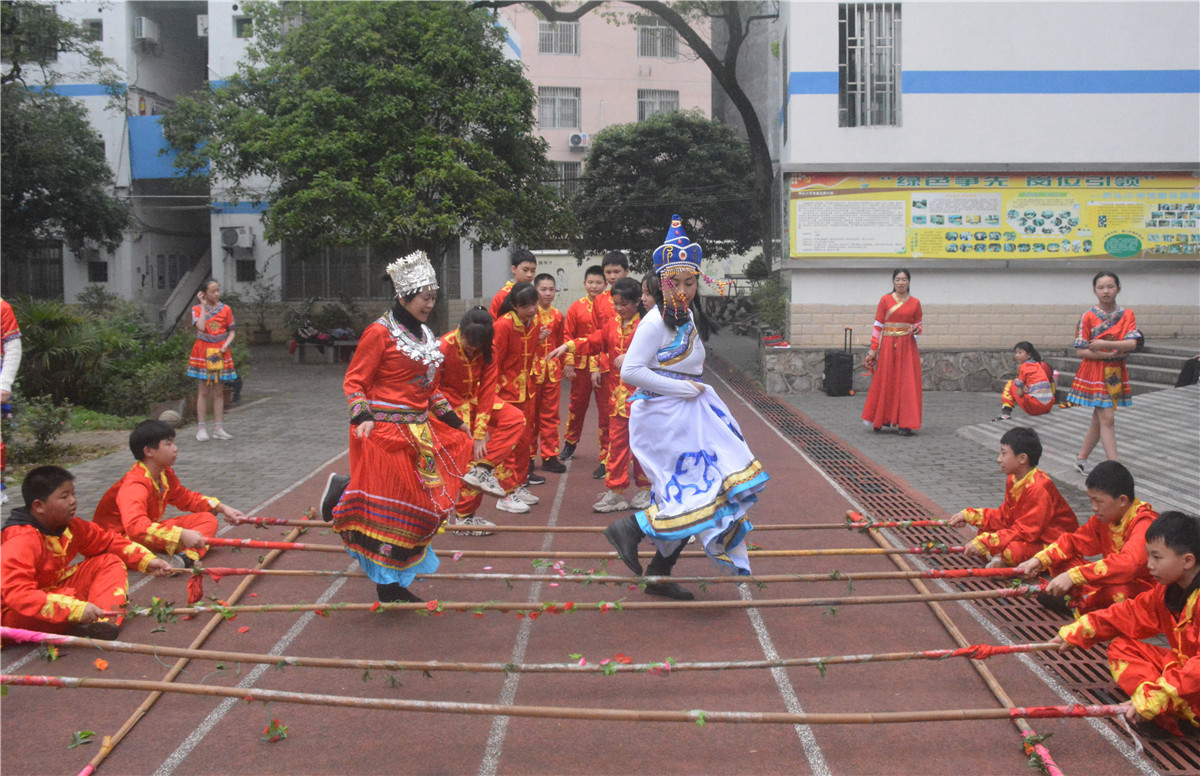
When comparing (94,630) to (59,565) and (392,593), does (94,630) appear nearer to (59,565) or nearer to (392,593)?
(59,565)

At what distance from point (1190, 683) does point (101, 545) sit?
4.89m

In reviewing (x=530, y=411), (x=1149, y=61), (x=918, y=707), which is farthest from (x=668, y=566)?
(x=1149, y=61)

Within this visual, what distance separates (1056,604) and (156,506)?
5.01 meters

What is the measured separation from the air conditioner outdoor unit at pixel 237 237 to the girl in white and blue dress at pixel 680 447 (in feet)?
72.9

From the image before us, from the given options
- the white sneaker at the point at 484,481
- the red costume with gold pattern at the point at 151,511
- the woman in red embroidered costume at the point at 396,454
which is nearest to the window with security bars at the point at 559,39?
the white sneaker at the point at 484,481

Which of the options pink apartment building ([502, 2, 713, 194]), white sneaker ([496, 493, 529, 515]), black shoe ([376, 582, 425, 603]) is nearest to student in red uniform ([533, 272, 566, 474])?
white sneaker ([496, 493, 529, 515])

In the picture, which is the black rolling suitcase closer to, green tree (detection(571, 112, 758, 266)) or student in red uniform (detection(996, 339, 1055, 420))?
student in red uniform (detection(996, 339, 1055, 420))

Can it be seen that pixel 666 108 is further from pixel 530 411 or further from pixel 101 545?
pixel 101 545

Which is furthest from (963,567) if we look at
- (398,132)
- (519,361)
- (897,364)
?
(398,132)

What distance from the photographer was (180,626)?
4.70 m

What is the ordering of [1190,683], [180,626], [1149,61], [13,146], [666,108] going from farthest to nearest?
[666,108]
[13,146]
[1149,61]
[180,626]
[1190,683]

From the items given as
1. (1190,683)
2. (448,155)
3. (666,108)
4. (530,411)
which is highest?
(666,108)

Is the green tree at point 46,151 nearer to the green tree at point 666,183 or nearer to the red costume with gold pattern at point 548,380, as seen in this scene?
the red costume with gold pattern at point 548,380

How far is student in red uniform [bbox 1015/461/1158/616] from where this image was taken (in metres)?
4.21
